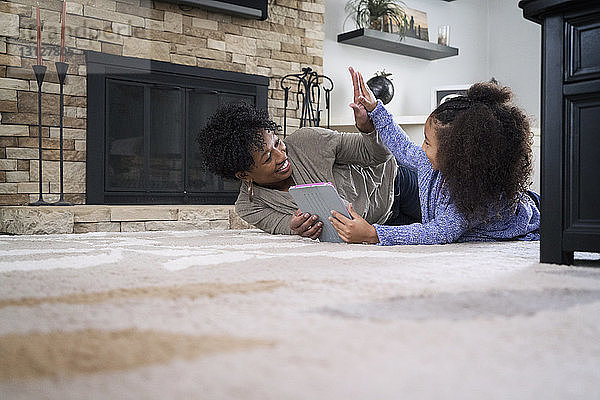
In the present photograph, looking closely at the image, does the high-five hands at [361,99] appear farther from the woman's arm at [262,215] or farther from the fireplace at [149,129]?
the fireplace at [149,129]

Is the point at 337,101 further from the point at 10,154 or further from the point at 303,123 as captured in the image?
the point at 10,154

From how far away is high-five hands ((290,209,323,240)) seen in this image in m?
1.98

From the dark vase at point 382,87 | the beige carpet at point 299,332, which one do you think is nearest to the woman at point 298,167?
the beige carpet at point 299,332

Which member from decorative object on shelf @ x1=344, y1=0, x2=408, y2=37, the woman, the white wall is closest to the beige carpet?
the woman

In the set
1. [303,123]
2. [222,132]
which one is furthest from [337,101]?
[222,132]

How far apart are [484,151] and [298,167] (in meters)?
0.81

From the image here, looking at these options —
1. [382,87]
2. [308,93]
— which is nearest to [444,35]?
[382,87]

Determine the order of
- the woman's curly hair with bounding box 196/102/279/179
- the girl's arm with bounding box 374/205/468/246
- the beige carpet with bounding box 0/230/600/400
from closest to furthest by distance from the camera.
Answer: the beige carpet with bounding box 0/230/600/400, the girl's arm with bounding box 374/205/468/246, the woman's curly hair with bounding box 196/102/279/179

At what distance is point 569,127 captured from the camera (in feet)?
4.21

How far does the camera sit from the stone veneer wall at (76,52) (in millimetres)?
2904

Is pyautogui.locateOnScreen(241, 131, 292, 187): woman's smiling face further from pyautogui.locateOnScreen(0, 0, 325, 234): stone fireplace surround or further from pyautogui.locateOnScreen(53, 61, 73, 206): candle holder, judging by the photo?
pyautogui.locateOnScreen(53, 61, 73, 206): candle holder

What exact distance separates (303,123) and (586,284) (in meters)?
2.96

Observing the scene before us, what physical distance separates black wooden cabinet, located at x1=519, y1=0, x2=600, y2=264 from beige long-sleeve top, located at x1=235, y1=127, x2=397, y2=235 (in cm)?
86

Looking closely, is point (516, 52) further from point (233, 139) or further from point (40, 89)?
point (40, 89)
